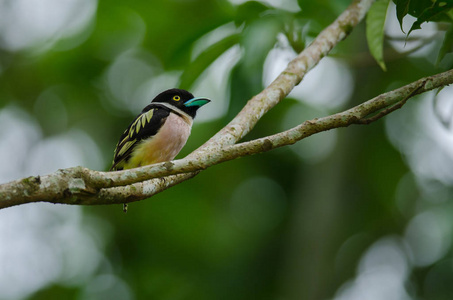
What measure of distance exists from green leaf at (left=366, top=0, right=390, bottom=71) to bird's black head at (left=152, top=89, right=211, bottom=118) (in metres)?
1.77

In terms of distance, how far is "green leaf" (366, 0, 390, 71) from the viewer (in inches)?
163

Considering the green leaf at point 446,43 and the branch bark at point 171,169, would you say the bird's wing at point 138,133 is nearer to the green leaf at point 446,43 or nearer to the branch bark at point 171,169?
the branch bark at point 171,169

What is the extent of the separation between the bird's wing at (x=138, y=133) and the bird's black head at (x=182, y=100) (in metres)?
0.35

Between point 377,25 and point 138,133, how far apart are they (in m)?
2.18

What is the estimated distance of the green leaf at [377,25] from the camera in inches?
163

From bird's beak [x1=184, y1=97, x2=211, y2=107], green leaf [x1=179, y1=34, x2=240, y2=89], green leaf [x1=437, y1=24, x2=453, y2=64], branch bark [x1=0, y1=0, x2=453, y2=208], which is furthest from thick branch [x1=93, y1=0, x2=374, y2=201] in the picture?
bird's beak [x1=184, y1=97, x2=211, y2=107]

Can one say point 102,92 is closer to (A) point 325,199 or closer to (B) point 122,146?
(A) point 325,199

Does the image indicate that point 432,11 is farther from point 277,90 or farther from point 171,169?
point 171,169

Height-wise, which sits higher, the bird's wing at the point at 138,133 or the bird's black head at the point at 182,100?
the bird's black head at the point at 182,100

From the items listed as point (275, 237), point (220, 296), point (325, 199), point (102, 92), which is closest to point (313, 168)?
point (325, 199)

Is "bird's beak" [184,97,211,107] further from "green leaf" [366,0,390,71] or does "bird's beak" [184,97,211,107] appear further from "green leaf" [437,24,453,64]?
"green leaf" [437,24,453,64]

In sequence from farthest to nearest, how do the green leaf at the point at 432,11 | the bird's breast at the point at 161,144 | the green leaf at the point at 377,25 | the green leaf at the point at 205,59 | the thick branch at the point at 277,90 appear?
the bird's breast at the point at 161,144 → the green leaf at the point at 205,59 → the green leaf at the point at 377,25 → the thick branch at the point at 277,90 → the green leaf at the point at 432,11

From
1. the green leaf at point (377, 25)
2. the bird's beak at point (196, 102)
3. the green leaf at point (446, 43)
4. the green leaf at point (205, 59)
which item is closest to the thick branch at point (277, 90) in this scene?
the green leaf at point (377, 25)

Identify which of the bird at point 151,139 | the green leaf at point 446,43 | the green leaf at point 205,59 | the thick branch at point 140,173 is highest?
the green leaf at point 205,59
